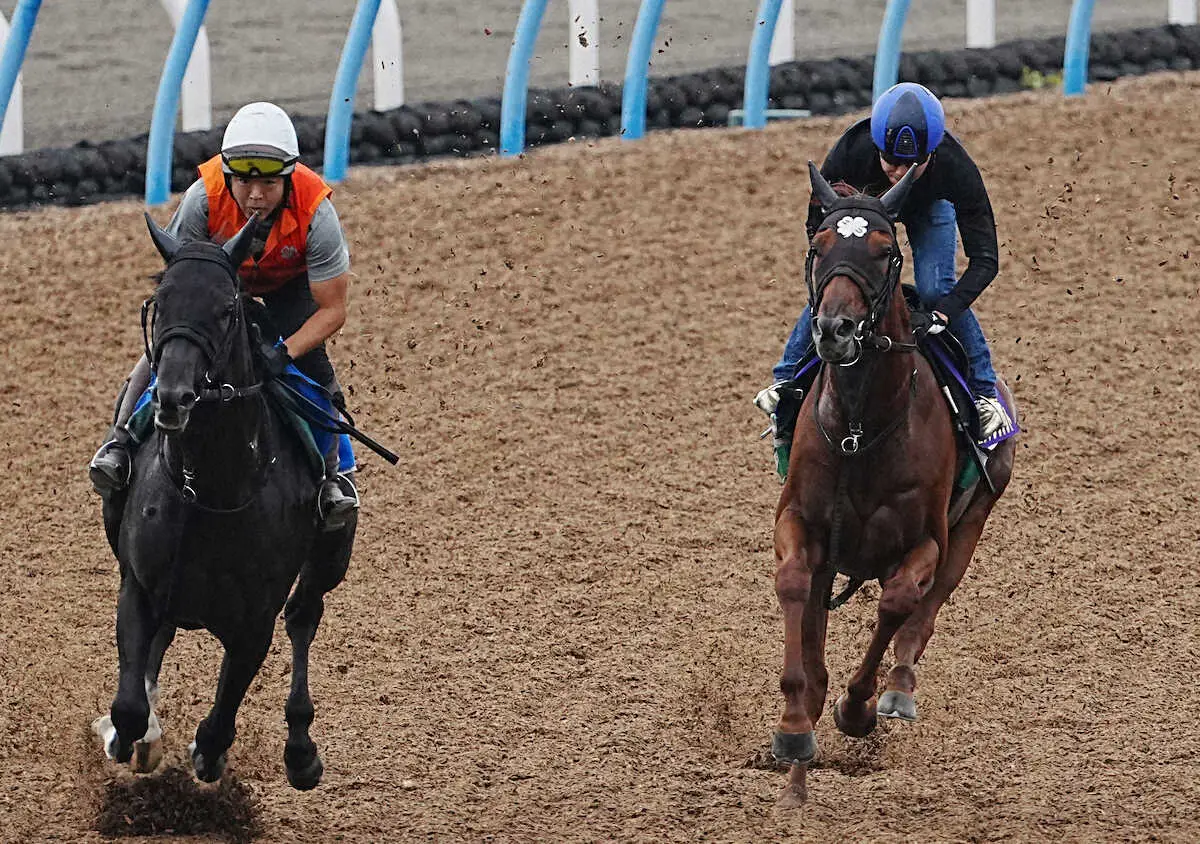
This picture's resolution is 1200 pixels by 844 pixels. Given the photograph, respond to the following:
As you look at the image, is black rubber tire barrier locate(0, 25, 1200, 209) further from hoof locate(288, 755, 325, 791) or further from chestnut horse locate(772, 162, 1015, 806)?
chestnut horse locate(772, 162, 1015, 806)

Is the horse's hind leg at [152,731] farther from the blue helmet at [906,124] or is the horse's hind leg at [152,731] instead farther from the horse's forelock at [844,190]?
the blue helmet at [906,124]

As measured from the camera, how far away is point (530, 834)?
7.52m

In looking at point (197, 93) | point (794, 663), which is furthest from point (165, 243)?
point (197, 93)

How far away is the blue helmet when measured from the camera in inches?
300

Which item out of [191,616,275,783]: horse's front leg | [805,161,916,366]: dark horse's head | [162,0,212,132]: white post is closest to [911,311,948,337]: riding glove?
[805,161,916,366]: dark horse's head

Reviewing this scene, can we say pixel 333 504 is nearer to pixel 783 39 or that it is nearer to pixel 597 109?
pixel 597 109

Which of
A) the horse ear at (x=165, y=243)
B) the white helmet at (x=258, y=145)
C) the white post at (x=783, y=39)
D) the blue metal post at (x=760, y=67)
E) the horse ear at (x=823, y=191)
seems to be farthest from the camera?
the white post at (x=783, y=39)

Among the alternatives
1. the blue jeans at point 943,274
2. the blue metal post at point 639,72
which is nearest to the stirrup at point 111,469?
the blue jeans at point 943,274

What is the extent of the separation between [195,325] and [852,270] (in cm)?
217

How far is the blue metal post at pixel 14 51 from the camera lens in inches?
508

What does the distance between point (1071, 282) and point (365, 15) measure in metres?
4.95

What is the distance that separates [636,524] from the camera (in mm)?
10742

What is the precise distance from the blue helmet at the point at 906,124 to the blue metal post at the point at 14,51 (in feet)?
23.2

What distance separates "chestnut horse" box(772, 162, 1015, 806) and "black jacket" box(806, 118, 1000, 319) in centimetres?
43
